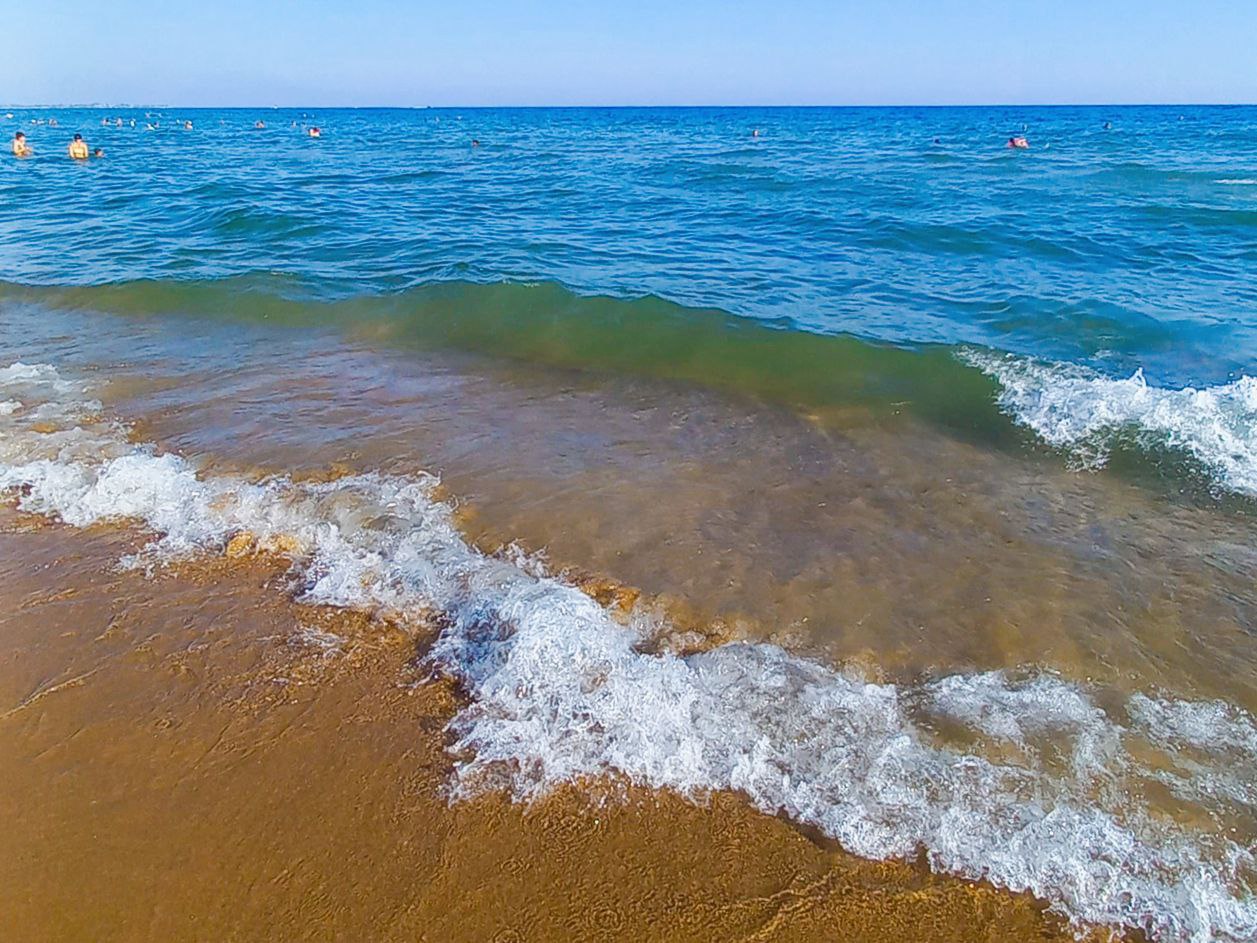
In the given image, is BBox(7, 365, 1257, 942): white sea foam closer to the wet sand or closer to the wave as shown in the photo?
the wet sand

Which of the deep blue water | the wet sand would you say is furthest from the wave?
the wet sand

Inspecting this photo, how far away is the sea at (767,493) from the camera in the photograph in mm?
3146

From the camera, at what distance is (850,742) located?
3273mm

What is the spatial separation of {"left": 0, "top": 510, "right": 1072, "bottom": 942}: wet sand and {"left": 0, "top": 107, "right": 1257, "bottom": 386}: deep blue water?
6998mm

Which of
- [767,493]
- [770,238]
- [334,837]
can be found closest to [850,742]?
[334,837]

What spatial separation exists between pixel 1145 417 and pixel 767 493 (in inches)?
138

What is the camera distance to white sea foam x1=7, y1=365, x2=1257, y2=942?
280 centimetres

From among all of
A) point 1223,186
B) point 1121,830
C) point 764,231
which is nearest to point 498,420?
point 1121,830

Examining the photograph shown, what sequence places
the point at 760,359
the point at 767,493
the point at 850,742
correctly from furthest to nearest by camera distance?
the point at 760,359 < the point at 767,493 < the point at 850,742

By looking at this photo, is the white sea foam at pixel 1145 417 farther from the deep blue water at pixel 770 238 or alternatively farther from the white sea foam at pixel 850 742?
the white sea foam at pixel 850 742

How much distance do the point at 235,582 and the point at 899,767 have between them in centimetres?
347

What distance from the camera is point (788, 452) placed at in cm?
629

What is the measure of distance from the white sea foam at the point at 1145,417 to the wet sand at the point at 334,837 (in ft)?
15.3

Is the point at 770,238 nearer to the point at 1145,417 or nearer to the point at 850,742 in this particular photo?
the point at 1145,417
